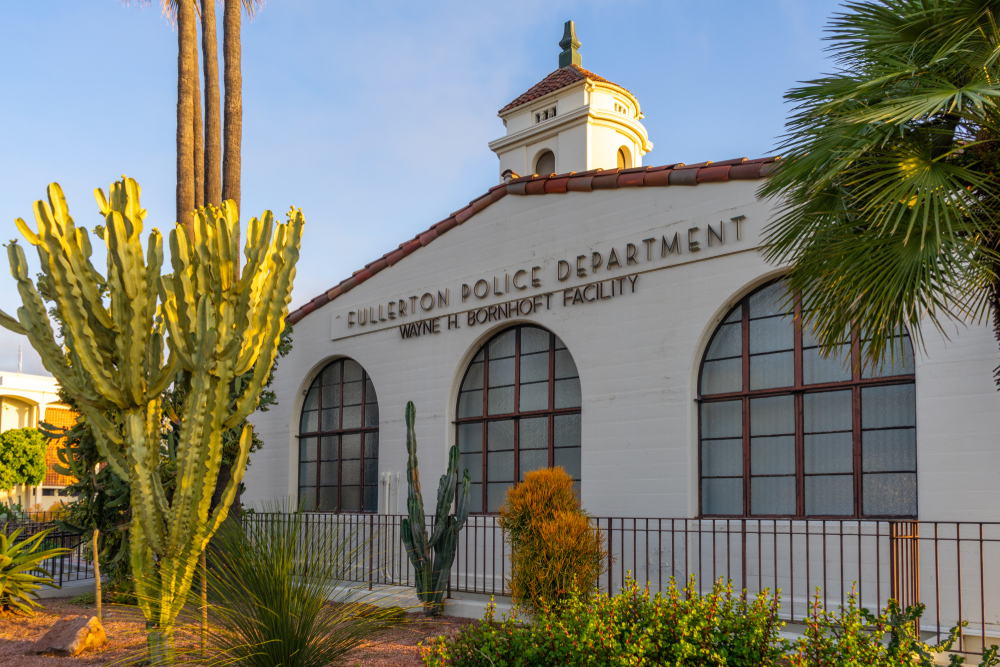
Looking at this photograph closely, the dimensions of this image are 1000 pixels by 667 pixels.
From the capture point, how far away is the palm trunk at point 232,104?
51.1ft

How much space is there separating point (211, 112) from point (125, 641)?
10243mm

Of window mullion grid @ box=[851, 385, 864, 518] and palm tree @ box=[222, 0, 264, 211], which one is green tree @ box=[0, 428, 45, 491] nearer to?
palm tree @ box=[222, 0, 264, 211]

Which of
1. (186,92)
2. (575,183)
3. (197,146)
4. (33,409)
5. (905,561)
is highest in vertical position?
(186,92)

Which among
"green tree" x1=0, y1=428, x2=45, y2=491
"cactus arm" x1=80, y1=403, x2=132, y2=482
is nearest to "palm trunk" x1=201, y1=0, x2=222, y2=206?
"cactus arm" x1=80, y1=403, x2=132, y2=482

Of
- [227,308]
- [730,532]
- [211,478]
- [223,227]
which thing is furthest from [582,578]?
[223,227]

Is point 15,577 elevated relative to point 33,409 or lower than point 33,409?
lower

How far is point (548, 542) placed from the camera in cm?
912

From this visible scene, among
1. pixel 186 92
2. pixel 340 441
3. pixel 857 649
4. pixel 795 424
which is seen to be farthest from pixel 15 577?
pixel 857 649

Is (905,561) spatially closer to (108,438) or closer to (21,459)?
(108,438)

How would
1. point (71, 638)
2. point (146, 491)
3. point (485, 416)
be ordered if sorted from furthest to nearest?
point (485, 416)
point (71, 638)
point (146, 491)

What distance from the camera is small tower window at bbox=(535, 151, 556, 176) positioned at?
2330 centimetres

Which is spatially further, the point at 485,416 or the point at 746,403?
the point at 485,416

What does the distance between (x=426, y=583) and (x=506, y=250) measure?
5.28 meters

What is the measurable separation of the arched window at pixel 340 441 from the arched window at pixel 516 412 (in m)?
2.38
